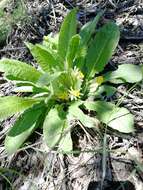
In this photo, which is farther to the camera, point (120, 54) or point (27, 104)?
point (120, 54)

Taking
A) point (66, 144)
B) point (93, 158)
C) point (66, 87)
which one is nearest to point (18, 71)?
point (66, 87)

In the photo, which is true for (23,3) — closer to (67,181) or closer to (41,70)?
(41,70)

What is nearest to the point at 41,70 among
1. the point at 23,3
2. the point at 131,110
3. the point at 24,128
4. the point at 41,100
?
the point at 41,100

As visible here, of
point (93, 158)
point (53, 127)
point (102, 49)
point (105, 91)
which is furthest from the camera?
point (102, 49)

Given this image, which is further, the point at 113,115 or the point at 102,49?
the point at 102,49

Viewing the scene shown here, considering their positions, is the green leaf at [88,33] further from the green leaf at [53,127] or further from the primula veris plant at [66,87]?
the green leaf at [53,127]

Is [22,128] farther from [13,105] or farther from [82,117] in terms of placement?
[82,117]

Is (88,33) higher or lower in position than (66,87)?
higher
